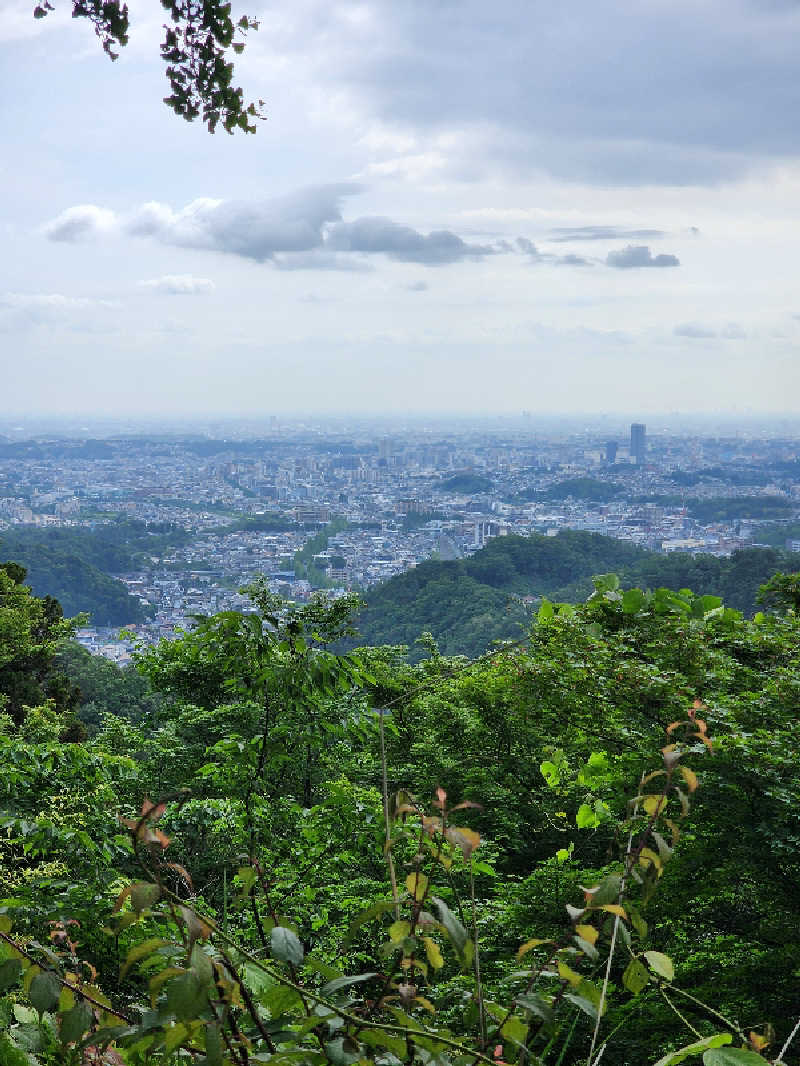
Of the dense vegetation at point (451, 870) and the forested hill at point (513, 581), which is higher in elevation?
the dense vegetation at point (451, 870)

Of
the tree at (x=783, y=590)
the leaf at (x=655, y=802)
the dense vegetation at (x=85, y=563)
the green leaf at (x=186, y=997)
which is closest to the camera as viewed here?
the green leaf at (x=186, y=997)

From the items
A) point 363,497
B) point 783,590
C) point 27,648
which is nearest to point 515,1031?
point 783,590

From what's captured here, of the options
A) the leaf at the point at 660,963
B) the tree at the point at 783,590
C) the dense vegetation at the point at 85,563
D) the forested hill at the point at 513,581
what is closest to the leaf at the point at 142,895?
the leaf at the point at 660,963

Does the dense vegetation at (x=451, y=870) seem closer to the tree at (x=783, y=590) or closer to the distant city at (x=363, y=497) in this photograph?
the tree at (x=783, y=590)

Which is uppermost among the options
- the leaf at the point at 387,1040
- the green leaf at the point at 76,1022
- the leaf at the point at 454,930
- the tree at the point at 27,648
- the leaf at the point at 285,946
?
the leaf at the point at 454,930

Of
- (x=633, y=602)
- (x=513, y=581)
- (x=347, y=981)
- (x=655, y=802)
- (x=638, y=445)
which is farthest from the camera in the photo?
(x=638, y=445)

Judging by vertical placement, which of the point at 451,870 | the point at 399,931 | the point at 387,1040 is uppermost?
the point at 399,931

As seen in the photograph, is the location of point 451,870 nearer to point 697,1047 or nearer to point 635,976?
point 635,976
